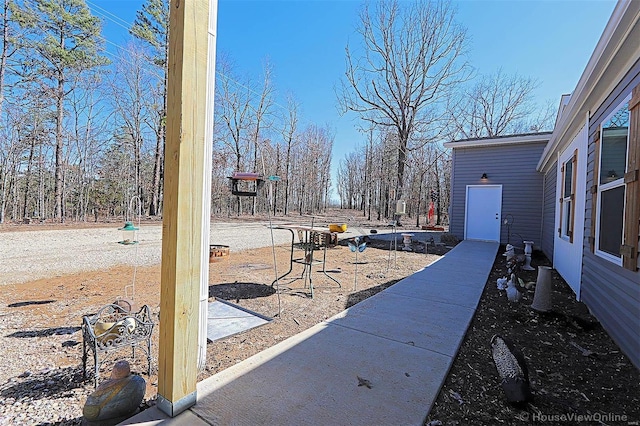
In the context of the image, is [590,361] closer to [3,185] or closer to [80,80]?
[3,185]

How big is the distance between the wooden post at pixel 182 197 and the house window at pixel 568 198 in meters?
5.33

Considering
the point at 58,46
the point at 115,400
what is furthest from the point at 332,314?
the point at 58,46

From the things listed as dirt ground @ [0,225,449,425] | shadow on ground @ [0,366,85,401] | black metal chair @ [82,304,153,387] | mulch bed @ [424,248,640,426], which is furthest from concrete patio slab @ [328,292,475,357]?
shadow on ground @ [0,366,85,401]

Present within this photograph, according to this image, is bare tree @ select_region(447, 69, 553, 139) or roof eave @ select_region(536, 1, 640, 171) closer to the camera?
roof eave @ select_region(536, 1, 640, 171)

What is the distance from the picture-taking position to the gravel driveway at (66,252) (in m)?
4.95

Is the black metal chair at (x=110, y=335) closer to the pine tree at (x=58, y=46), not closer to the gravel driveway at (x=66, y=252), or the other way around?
the gravel driveway at (x=66, y=252)

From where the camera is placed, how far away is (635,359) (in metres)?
2.22

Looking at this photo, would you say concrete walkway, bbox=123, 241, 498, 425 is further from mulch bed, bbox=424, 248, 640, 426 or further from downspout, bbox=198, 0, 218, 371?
downspout, bbox=198, 0, 218, 371

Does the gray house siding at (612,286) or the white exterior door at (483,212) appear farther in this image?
the white exterior door at (483,212)

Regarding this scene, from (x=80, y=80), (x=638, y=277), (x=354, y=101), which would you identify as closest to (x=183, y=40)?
(x=638, y=277)

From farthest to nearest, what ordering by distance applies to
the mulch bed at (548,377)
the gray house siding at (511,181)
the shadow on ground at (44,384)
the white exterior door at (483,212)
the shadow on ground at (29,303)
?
the white exterior door at (483,212) → the gray house siding at (511,181) → the shadow on ground at (29,303) → the shadow on ground at (44,384) → the mulch bed at (548,377)

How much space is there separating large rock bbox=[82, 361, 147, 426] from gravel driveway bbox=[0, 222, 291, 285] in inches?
84.8

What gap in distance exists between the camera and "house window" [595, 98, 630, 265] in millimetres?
2719

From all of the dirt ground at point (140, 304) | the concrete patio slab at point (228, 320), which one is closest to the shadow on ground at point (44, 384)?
the dirt ground at point (140, 304)
